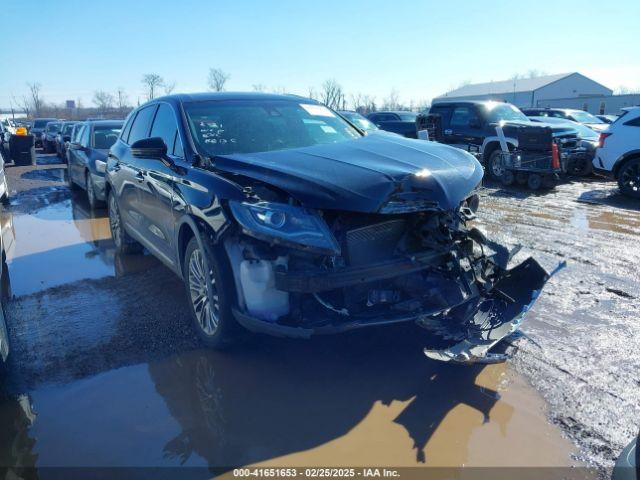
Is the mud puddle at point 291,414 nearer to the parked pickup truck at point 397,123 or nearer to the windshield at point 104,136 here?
the windshield at point 104,136

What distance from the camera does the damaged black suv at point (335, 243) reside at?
119 inches

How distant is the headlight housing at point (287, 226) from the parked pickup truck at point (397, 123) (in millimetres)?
12788

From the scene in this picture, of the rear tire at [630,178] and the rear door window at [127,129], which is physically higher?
the rear door window at [127,129]

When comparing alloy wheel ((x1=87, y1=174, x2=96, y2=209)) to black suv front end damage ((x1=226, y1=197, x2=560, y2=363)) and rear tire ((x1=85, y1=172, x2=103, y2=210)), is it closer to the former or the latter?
rear tire ((x1=85, y1=172, x2=103, y2=210))

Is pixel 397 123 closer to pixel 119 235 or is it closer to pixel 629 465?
pixel 119 235

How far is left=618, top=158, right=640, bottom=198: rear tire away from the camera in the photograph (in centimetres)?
955

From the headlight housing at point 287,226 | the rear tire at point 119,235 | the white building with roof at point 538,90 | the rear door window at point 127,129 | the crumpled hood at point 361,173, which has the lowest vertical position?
the rear tire at point 119,235

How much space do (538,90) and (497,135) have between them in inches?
2245

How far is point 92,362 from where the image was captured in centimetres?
366

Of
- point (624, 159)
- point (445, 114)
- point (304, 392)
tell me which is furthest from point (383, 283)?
point (445, 114)

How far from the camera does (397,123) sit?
54.9 feet

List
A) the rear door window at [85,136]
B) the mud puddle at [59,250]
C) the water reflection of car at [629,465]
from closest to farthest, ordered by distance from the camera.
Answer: the water reflection of car at [629,465] < the mud puddle at [59,250] < the rear door window at [85,136]

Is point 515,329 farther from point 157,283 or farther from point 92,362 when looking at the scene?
point 157,283

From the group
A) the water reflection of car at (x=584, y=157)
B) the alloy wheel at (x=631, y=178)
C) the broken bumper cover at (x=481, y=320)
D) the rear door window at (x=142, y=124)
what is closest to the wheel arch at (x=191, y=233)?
the broken bumper cover at (x=481, y=320)
